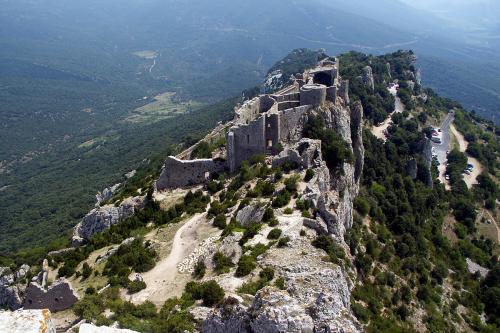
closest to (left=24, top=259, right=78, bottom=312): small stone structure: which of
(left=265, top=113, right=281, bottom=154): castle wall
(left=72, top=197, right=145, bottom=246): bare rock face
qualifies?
(left=72, top=197, right=145, bottom=246): bare rock face

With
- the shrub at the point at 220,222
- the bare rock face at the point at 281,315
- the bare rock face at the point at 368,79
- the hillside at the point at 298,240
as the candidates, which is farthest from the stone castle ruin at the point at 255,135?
the bare rock face at the point at 368,79

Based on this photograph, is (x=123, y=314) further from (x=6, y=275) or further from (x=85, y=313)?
(x=6, y=275)

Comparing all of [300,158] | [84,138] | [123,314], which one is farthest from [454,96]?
[123,314]

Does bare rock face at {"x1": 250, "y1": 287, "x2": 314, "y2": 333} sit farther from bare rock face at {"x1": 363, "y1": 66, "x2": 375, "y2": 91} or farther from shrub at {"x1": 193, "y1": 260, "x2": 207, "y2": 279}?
bare rock face at {"x1": 363, "y1": 66, "x2": 375, "y2": 91}

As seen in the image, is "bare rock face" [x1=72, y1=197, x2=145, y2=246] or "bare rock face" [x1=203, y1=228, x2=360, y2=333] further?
"bare rock face" [x1=72, y1=197, x2=145, y2=246]

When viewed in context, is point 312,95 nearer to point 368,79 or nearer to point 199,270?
point 199,270

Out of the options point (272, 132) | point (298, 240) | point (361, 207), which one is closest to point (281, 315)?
point (298, 240)
